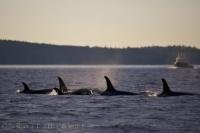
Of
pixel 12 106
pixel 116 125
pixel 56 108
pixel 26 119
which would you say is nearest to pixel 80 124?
pixel 116 125

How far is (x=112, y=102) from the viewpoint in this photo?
42031 millimetres

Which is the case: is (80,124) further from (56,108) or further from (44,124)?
(56,108)

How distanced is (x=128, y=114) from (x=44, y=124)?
20.4ft

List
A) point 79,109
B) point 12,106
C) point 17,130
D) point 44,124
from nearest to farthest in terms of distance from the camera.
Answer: point 17,130, point 44,124, point 79,109, point 12,106

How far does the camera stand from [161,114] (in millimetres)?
33781

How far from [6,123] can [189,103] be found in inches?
578


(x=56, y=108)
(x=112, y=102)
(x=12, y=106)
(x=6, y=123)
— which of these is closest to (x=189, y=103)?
(x=112, y=102)

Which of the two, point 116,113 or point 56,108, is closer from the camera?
point 116,113

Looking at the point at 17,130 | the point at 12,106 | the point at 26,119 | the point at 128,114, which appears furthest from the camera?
the point at 12,106

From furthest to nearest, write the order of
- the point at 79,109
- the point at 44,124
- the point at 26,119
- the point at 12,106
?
1. the point at 12,106
2. the point at 79,109
3. the point at 26,119
4. the point at 44,124

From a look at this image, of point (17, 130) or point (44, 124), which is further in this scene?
point (44, 124)

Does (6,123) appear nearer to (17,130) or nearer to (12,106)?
(17,130)

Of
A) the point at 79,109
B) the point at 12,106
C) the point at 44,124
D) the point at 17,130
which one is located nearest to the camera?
the point at 17,130

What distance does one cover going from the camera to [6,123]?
30297 mm
